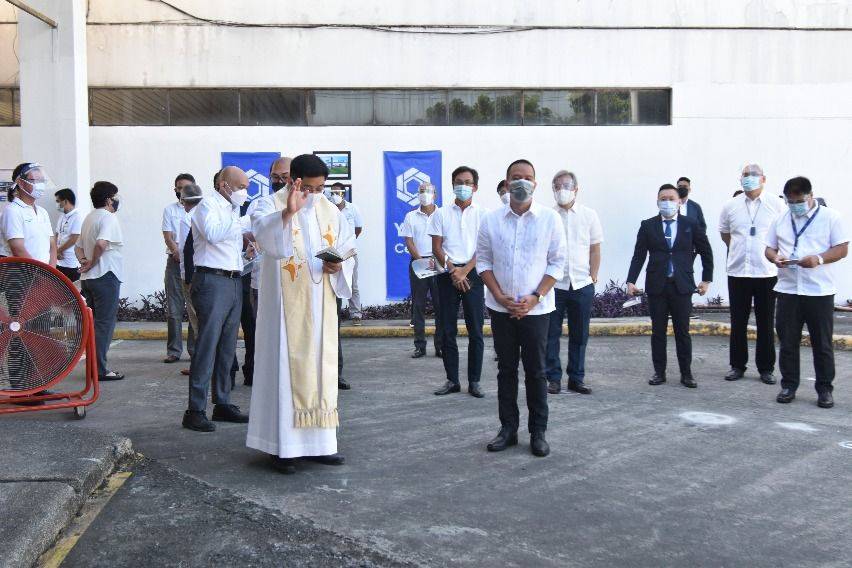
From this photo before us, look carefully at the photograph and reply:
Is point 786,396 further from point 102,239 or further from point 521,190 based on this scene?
point 102,239

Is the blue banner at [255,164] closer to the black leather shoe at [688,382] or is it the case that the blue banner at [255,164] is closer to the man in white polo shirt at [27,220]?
the man in white polo shirt at [27,220]

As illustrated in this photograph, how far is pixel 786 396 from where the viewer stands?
745 cm

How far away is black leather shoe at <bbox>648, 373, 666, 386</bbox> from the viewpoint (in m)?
8.16

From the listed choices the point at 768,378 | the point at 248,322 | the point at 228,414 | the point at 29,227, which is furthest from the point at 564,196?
the point at 29,227

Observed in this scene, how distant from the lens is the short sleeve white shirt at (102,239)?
824cm

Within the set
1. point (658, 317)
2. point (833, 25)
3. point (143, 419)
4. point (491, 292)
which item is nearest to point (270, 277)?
point (491, 292)

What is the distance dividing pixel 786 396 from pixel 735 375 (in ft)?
3.34

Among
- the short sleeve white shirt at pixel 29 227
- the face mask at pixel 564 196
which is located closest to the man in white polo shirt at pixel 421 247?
the face mask at pixel 564 196

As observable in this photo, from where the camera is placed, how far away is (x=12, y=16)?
1314 centimetres

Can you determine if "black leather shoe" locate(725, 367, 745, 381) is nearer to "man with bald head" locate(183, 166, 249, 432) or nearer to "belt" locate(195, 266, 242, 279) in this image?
"man with bald head" locate(183, 166, 249, 432)

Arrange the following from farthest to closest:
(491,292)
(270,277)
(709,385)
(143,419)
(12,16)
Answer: (12,16), (709,385), (143,419), (491,292), (270,277)

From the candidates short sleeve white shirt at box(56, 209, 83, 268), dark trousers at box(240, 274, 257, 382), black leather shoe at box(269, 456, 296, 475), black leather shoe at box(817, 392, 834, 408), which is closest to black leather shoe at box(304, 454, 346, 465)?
black leather shoe at box(269, 456, 296, 475)

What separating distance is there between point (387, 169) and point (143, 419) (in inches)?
303

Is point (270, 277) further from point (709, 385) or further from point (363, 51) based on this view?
point (363, 51)
